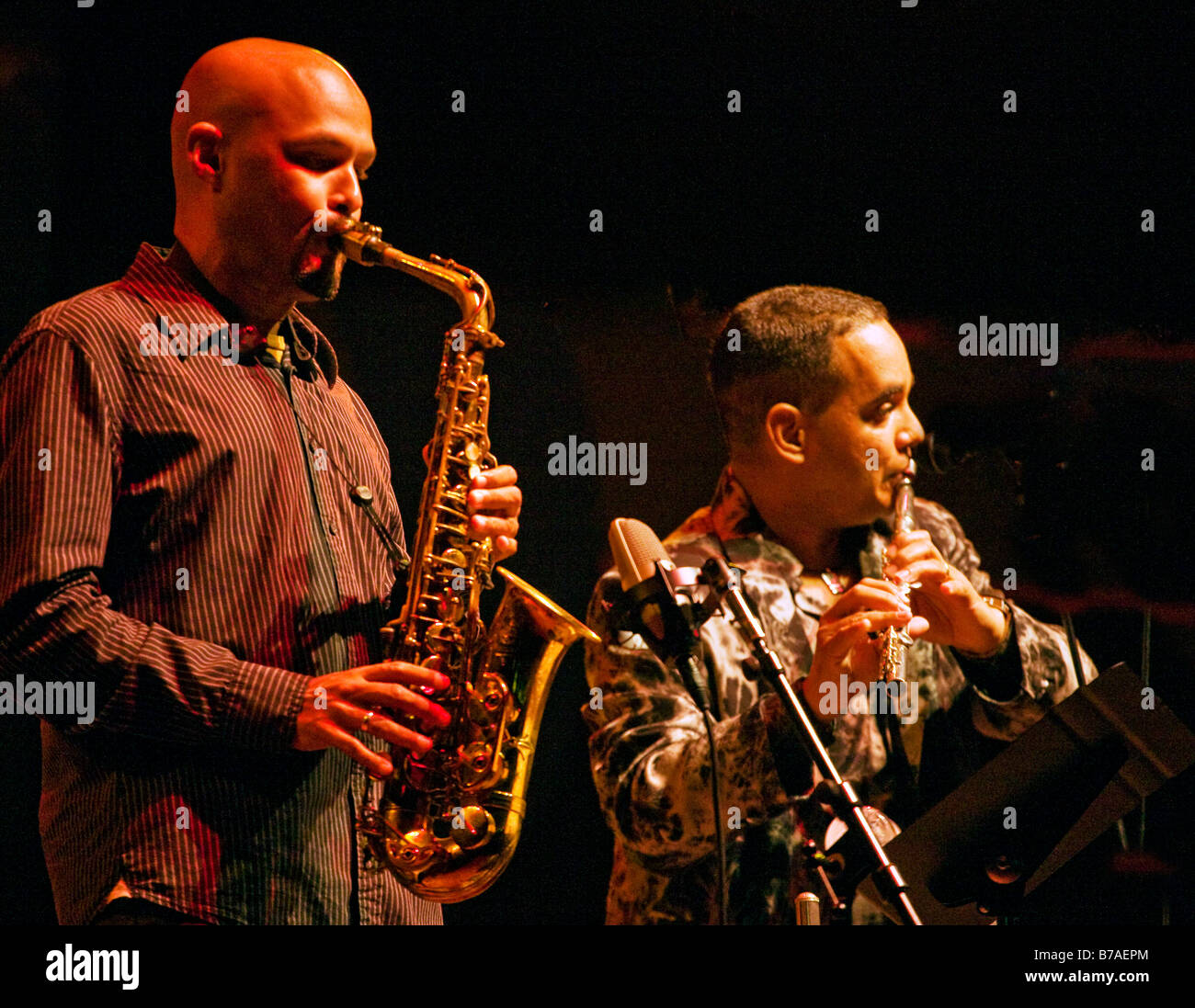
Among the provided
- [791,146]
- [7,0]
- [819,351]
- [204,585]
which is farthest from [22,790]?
[791,146]

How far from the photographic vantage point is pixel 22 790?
2.55 meters

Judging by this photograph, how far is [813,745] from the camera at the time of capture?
1750mm

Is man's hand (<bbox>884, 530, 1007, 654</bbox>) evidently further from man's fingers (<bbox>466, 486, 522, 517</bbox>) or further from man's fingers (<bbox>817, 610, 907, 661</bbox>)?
man's fingers (<bbox>466, 486, 522, 517</bbox>)

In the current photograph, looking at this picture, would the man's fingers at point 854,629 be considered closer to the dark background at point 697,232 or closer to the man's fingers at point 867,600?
the man's fingers at point 867,600

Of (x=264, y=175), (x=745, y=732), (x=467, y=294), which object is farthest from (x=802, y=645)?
(x=264, y=175)

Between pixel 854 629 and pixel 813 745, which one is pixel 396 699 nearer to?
pixel 813 745

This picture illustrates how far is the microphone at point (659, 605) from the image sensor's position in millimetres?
1798

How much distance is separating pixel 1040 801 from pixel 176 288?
153 centimetres

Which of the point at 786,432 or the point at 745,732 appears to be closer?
the point at 745,732

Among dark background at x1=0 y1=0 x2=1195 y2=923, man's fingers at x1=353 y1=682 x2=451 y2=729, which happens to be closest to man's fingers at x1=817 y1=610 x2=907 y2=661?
man's fingers at x1=353 y1=682 x2=451 y2=729

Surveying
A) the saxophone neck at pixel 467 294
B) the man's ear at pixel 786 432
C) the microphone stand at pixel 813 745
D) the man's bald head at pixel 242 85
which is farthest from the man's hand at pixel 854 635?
the man's bald head at pixel 242 85

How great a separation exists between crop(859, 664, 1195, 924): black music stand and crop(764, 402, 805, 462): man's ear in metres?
0.70

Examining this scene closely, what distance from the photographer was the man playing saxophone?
2.09m
